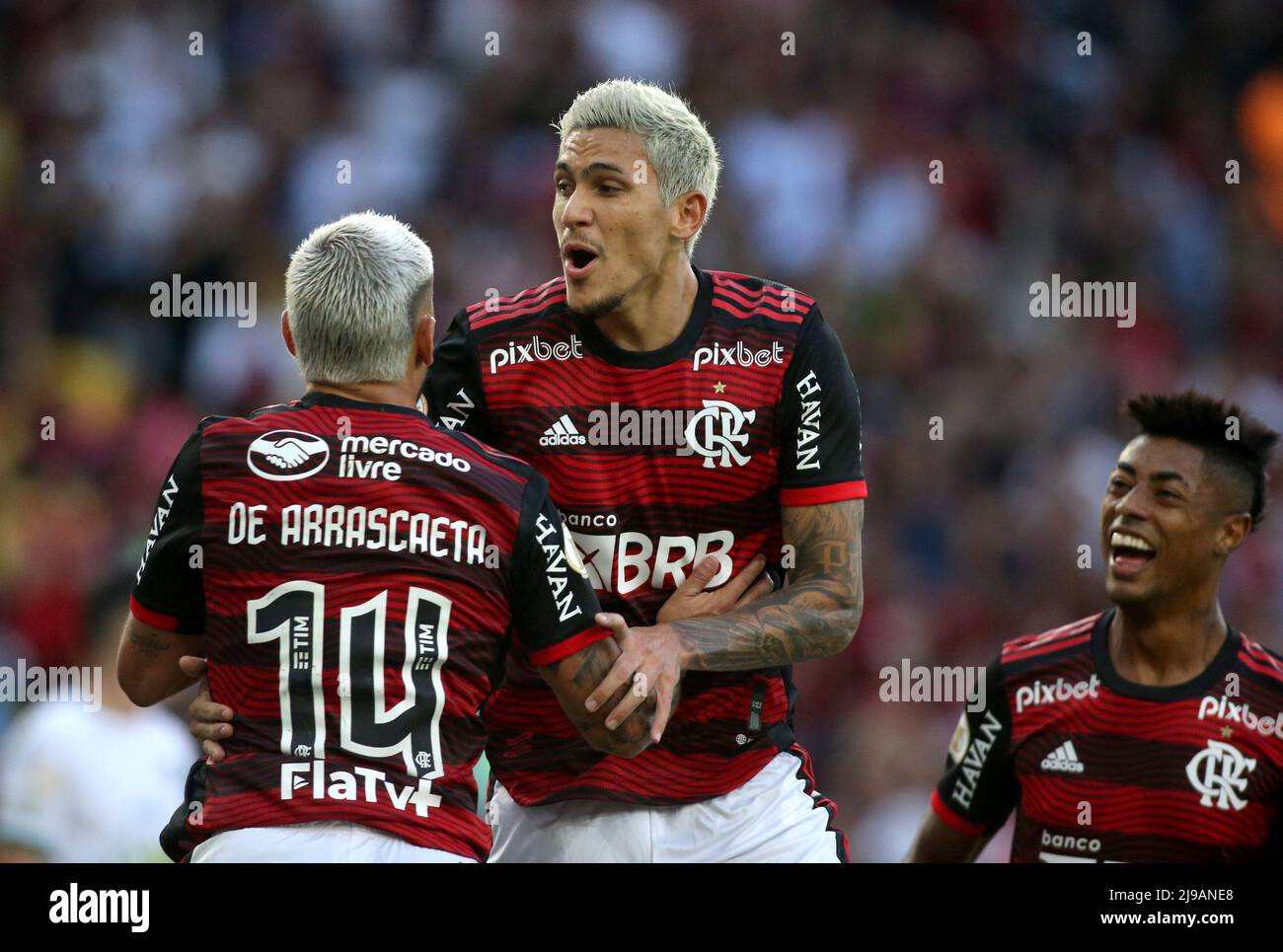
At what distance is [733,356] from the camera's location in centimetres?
407

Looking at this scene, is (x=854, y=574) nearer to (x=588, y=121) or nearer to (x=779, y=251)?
(x=588, y=121)

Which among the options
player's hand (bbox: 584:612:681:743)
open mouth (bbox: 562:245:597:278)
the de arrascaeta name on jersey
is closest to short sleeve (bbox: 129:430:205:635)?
the de arrascaeta name on jersey

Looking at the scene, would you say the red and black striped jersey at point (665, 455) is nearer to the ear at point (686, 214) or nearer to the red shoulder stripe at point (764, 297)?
the red shoulder stripe at point (764, 297)

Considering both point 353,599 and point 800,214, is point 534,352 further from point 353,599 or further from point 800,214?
point 800,214

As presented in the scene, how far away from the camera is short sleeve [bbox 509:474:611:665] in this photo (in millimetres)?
3314

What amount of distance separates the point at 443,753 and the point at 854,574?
1202 millimetres

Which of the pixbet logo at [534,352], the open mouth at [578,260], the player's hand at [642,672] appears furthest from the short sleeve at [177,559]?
the open mouth at [578,260]

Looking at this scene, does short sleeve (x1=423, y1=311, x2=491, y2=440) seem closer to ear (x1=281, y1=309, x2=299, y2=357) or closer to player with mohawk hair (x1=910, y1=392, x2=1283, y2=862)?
ear (x1=281, y1=309, x2=299, y2=357)

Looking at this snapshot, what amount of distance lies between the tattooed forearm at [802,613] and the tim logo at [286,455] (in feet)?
3.15

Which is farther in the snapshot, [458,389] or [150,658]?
[458,389]

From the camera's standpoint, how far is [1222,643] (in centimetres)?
455

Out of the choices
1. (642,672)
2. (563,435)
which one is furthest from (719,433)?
(642,672)

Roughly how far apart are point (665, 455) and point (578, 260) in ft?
1.67
